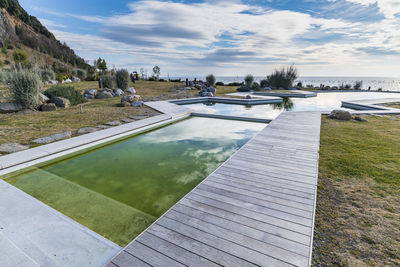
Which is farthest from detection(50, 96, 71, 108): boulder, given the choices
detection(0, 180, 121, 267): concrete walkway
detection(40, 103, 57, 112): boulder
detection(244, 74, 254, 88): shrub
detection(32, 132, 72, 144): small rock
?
detection(244, 74, 254, 88): shrub

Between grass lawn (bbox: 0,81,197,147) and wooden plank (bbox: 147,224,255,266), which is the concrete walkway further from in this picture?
grass lawn (bbox: 0,81,197,147)

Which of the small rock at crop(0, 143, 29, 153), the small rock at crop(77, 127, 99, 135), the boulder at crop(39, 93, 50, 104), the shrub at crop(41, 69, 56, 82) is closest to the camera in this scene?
the small rock at crop(0, 143, 29, 153)

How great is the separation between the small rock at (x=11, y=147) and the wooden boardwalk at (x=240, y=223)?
12.2ft

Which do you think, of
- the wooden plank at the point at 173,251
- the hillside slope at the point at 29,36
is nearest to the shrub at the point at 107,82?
the wooden plank at the point at 173,251

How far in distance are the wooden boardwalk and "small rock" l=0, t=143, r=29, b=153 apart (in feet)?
12.2

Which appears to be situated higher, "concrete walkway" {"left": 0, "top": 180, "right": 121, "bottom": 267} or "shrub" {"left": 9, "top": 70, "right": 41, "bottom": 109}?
"shrub" {"left": 9, "top": 70, "right": 41, "bottom": 109}

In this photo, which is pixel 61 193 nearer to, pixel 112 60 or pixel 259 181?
pixel 259 181

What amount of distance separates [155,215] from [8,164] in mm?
2847

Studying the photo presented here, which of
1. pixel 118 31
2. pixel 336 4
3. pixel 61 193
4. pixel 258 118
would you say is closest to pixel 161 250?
pixel 61 193

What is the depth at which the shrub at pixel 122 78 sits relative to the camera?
13.4 meters

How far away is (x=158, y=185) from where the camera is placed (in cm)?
300

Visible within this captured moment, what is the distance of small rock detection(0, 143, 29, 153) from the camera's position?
3.65 meters

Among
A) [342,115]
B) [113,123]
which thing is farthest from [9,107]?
[342,115]

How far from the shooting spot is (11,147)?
12.4 feet
